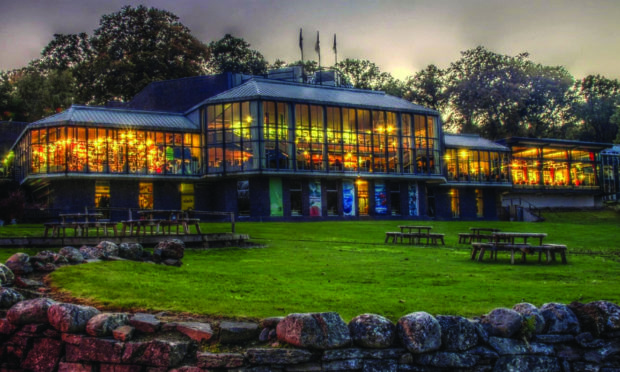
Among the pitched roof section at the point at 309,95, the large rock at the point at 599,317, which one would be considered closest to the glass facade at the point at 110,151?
the pitched roof section at the point at 309,95

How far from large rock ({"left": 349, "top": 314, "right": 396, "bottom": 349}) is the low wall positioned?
0.01m

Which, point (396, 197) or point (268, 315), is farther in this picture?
point (396, 197)

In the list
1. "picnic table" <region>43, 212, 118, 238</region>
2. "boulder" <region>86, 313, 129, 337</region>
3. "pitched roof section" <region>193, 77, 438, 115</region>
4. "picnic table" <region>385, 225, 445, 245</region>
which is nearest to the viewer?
"boulder" <region>86, 313, 129, 337</region>

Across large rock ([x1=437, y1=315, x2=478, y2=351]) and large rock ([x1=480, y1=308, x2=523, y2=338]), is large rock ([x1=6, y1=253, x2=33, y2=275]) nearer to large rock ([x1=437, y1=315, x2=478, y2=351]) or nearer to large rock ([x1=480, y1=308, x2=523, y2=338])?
large rock ([x1=437, y1=315, x2=478, y2=351])

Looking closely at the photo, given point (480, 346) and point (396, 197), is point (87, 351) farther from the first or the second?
point (396, 197)

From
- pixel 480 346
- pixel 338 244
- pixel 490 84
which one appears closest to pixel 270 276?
pixel 480 346

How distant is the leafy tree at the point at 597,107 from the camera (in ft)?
312

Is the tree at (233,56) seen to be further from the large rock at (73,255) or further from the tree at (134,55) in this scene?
the large rock at (73,255)

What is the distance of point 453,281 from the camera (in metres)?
12.9

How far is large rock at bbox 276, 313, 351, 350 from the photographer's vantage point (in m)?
7.41

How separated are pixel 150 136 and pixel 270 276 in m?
37.9

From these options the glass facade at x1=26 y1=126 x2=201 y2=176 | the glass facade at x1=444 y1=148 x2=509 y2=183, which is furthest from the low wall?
the glass facade at x1=444 y1=148 x2=509 y2=183

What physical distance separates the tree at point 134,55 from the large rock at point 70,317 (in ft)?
238

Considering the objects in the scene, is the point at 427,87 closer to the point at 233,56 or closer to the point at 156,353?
the point at 233,56
